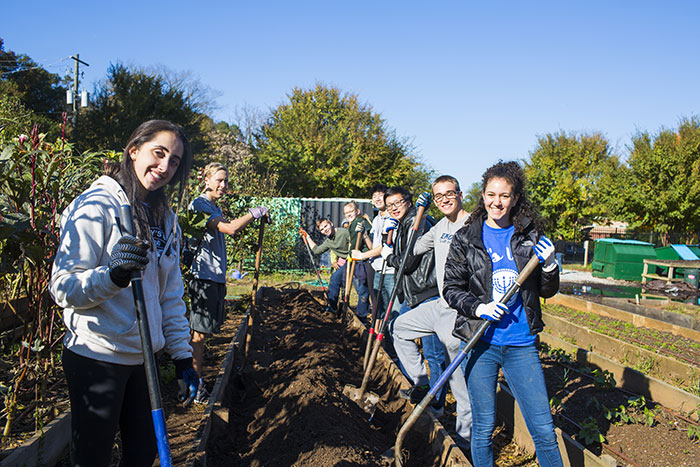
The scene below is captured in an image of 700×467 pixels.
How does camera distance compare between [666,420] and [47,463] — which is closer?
[47,463]

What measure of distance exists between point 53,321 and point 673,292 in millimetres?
12795

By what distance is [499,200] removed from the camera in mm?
3059

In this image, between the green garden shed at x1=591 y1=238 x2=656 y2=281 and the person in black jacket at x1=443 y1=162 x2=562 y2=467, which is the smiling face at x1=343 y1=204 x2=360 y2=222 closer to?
the person in black jacket at x1=443 y1=162 x2=562 y2=467

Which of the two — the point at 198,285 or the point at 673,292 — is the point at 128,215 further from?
the point at 673,292

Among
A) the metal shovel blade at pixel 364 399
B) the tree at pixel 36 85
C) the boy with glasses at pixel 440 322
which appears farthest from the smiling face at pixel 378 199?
the tree at pixel 36 85

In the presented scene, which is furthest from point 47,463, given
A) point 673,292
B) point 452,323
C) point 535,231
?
point 673,292

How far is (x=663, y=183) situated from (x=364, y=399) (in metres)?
21.3

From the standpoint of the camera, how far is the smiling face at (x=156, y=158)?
84.5 inches

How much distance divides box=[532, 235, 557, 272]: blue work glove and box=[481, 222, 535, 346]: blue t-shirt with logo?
Answer: 0.54 ft

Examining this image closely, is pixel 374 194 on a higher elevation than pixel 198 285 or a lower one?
higher

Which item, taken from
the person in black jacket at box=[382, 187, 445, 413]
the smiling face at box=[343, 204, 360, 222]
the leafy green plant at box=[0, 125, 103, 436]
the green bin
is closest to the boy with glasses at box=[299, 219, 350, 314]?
the smiling face at box=[343, 204, 360, 222]

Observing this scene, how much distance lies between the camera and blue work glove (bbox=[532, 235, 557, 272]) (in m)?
2.85

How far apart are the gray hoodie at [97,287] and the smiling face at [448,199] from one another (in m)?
2.46

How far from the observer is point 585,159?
92.2 feet
